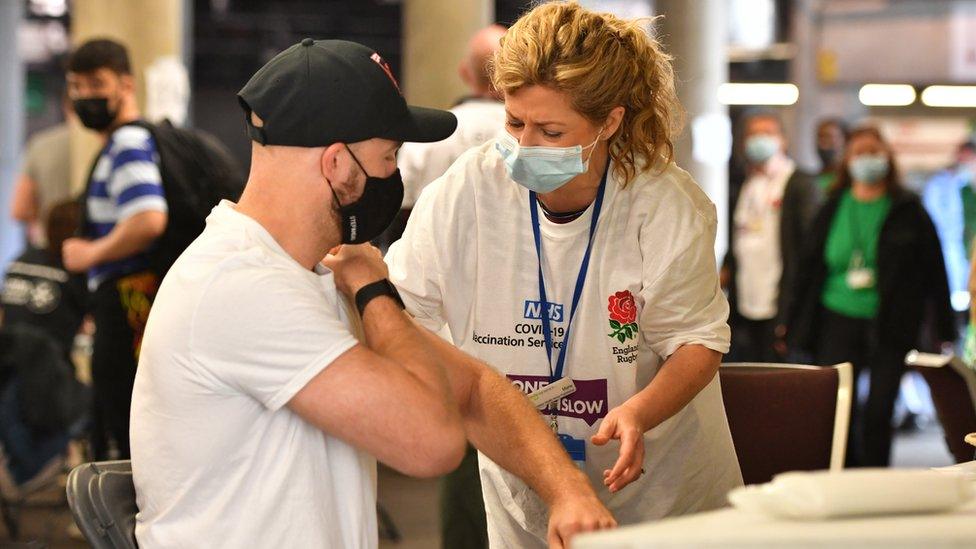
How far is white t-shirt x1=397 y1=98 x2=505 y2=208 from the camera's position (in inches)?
163

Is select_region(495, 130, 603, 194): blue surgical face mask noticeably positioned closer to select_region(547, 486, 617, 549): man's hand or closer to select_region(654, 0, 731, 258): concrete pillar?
select_region(547, 486, 617, 549): man's hand

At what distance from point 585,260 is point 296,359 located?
69 cm

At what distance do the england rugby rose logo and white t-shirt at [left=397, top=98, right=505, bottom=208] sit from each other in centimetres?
190

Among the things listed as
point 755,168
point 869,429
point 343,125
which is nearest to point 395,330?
point 343,125

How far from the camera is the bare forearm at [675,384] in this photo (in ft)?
7.02

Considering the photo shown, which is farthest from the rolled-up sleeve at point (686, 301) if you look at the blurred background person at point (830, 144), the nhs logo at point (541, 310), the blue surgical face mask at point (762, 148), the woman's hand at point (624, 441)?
the blurred background person at point (830, 144)

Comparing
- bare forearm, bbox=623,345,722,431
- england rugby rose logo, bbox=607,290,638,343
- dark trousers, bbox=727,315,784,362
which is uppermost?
england rugby rose logo, bbox=607,290,638,343

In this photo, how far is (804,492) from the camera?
1.30 m

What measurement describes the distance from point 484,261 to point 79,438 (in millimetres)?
4503

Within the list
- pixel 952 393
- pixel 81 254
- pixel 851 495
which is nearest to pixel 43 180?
pixel 81 254

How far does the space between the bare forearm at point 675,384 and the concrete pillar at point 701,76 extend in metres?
1.90

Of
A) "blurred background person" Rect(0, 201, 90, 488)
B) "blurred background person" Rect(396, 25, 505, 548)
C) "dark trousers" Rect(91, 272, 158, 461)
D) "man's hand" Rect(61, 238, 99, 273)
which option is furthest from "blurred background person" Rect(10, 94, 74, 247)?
"blurred background person" Rect(396, 25, 505, 548)

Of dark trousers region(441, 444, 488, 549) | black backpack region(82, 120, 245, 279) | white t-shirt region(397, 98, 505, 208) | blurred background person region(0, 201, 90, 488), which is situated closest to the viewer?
dark trousers region(441, 444, 488, 549)

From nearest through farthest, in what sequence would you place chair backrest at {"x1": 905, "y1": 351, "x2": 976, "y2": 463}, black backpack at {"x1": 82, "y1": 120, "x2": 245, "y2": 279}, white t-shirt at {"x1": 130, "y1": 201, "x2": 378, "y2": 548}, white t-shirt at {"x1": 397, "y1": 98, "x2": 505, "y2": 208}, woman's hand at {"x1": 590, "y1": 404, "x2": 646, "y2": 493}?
white t-shirt at {"x1": 130, "y1": 201, "x2": 378, "y2": 548}
woman's hand at {"x1": 590, "y1": 404, "x2": 646, "y2": 493}
chair backrest at {"x1": 905, "y1": 351, "x2": 976, "y2": 463}
white t-shirt at {"x1": 397, "y1": 98, "x2": 505, "y2": 208}
black backpack at {"x1": 82, "y1": 120, "x2": 245, "y2": 279}
